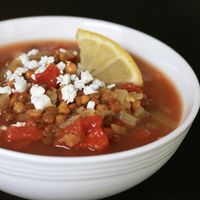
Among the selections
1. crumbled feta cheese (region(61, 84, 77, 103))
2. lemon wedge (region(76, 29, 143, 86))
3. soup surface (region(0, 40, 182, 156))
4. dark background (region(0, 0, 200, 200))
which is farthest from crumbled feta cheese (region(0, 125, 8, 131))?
dark background (region(0, 0, 200, 200))

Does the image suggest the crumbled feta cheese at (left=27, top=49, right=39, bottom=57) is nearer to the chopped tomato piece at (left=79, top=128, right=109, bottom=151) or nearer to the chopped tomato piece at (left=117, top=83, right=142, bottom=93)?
the chopped tomato piece at (left=117, top=83, right=142, bottom=93)

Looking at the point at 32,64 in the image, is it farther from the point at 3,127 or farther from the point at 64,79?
the point at 3,127

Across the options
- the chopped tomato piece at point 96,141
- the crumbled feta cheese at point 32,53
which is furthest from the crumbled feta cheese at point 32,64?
the chopped tomato piece at point 96,141

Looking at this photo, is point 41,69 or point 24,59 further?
point 24,59

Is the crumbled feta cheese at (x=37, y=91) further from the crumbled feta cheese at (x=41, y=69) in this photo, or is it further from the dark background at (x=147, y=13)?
the dark background at (x=147, y=13)

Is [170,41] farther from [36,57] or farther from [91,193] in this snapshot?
[91,193]

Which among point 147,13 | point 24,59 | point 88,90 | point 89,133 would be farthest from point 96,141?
point 147,13

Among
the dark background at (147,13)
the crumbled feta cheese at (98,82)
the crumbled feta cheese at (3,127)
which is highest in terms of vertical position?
the crumbled feta cheese at (98,82)
